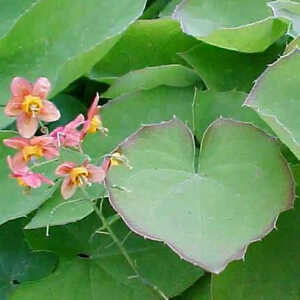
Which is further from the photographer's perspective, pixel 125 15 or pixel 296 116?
pixel 125 15

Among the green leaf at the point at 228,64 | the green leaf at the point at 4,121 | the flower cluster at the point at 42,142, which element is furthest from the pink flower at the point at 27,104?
the green leaf at the point at 228,64

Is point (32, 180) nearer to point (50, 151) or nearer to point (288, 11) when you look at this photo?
point (50, 151)

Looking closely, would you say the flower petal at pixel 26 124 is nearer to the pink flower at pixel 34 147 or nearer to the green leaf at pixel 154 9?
the pink flower at pixel 34 147

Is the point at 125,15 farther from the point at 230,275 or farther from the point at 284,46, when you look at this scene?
the point at 230,275

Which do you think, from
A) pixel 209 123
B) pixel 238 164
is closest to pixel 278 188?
pixel 238 164

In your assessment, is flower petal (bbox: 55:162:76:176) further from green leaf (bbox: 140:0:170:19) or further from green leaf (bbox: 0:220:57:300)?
green leaf (bbox: 140:0:170:19)

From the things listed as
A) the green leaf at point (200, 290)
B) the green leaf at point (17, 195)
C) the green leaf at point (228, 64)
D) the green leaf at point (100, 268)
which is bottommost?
the green leaf at point (200, 290)

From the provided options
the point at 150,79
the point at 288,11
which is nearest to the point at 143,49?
the point at 150,79
